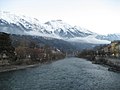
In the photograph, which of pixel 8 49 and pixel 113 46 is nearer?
pixel 8 49

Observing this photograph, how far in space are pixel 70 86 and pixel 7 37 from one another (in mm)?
50593

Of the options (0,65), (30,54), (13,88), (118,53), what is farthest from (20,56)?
(13,88)

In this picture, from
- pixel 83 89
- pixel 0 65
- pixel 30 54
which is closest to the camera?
pixel 83 89

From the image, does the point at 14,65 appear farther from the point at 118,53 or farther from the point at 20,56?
the point at 118,53

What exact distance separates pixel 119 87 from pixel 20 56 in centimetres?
6702

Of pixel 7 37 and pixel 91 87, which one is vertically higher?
pixel 7 37

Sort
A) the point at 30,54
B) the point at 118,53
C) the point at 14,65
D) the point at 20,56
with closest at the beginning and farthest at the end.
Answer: the point at 14,65, the point at 20,56, the point at 30,54, the point at 118,53

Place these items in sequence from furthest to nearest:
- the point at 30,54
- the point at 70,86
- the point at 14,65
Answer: the point at 30,54
the point at 14,65
the point at 70,86

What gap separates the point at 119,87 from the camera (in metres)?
48.9

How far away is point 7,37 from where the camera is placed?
95.1 meters

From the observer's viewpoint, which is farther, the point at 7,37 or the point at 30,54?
the point at 30,54

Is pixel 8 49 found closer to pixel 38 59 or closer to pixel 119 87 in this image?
pixel 38 59

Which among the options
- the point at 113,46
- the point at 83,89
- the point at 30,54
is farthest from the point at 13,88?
the point at 113,46

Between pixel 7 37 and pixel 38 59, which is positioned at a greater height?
pixel 7 37
